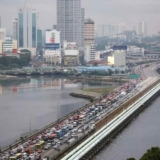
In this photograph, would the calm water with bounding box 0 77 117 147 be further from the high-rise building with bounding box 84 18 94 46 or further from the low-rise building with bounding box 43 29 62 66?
the high-rise building with bounding box 84 18 94 46

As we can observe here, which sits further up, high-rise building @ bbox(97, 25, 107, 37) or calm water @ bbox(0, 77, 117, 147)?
high-rise building @ bbox(97, 25, 107, 37)

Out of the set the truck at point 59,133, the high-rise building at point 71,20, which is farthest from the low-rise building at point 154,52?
the truck at point 59,133

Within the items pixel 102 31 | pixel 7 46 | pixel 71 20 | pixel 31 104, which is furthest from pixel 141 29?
pixel 31 104

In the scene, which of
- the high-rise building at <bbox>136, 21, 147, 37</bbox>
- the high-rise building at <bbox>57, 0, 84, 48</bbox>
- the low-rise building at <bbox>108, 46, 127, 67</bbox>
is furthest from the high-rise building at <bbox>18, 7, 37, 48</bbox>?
the high-rise building at <bbox>136, 21, 147, 37</bbox>

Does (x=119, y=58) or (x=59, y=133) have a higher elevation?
(x=119, y=58)

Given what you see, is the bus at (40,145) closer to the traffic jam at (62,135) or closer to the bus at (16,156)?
the traffic jam at (62,135)

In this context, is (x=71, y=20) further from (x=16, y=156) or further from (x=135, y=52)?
(x=16, y=156)
